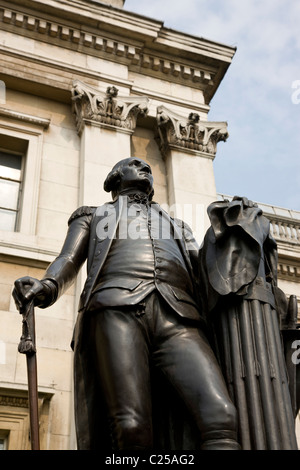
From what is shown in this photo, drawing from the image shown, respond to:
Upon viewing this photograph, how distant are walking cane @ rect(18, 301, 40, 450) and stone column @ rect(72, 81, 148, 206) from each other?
651 centimetres

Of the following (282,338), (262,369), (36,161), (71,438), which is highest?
(36,161)

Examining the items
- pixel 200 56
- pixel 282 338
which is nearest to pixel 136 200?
pixel 282 338

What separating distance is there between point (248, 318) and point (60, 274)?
1322mm

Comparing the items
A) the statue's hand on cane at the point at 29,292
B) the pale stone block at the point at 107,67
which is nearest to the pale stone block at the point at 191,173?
the pale stone block at the point at 107,67

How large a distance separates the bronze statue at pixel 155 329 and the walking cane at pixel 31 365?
0.36ft

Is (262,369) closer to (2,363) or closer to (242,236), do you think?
(242,236)

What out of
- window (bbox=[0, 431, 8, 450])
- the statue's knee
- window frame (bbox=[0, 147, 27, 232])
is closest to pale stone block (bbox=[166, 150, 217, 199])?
window frame (bbox=[0, 147, 27, 232])

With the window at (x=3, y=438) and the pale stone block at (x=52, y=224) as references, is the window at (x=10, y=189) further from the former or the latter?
the window at (x=3, y=438)

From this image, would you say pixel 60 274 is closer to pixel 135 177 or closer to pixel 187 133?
pixel 135 177

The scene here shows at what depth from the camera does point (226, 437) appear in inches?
129

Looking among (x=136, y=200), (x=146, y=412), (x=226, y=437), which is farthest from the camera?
(x=136, y=200)

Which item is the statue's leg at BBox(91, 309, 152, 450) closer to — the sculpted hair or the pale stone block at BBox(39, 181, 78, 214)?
the sculpted hair

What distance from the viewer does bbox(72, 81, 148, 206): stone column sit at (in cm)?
1042

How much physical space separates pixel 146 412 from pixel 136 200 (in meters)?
1.79
